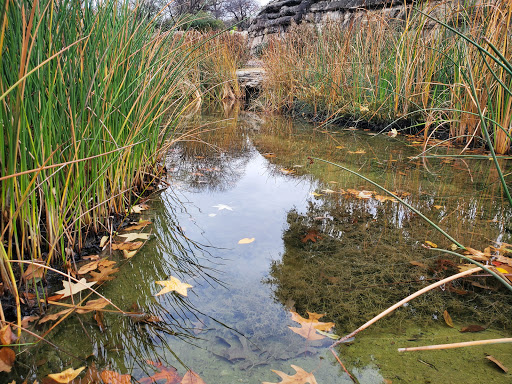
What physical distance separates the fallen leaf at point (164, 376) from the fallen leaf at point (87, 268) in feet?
1.88

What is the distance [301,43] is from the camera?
6.87m

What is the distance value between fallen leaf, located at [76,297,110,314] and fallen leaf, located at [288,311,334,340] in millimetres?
616

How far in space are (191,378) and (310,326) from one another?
1.28ft

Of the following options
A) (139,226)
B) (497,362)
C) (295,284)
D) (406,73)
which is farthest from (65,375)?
(406,73)

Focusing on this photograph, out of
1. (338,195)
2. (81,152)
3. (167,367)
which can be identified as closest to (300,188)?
(338,195)

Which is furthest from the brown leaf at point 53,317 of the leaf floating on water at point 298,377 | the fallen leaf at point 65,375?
the leaf floating on water at point 298,377

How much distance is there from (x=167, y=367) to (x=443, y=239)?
137 cm

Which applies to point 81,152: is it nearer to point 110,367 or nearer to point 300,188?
point 110,367

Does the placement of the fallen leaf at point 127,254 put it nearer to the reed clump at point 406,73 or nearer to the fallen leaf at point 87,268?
the fallen leaf at point 87,268

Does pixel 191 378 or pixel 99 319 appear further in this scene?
pixel 99 319

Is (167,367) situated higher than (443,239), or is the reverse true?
(167,367)

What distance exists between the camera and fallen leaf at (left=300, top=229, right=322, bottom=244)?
165 cm

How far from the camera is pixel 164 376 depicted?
871 mm

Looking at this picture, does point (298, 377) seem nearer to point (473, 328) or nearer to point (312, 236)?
point (473, 328)
